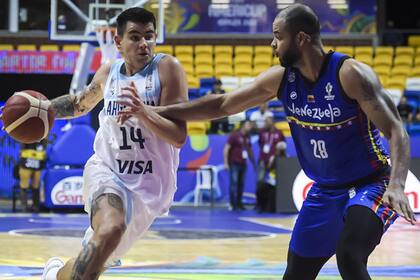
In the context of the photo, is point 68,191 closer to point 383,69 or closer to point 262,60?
point 262,60

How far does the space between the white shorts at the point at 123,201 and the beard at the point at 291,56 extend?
49.1 inches

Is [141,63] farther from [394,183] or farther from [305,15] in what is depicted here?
[394,183]

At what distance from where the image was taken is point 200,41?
77.8 ft

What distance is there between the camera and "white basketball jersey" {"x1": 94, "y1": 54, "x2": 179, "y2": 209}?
17.2ft

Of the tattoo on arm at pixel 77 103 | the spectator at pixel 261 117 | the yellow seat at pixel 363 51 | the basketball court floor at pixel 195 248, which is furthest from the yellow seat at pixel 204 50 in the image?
the tattoo on arm at pixel 77 103

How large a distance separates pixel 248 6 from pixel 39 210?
427 inches

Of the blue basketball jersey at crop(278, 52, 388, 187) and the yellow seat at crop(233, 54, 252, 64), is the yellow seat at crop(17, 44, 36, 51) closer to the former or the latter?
the yellow seat at crop(233, 54, 252, 64)

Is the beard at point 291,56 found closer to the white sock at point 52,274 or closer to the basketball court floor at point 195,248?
the white sock at point 52,274

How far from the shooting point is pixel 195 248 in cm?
956

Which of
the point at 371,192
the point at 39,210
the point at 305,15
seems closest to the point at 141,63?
the point at 305,15

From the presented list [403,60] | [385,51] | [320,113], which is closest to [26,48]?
[385,51]

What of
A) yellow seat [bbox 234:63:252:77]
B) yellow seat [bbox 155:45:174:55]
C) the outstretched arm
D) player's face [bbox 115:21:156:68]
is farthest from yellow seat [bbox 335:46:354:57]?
the outstretched arm

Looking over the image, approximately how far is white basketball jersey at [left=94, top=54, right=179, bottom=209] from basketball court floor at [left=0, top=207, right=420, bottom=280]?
2.06 meters

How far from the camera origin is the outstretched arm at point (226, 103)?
5.05m
